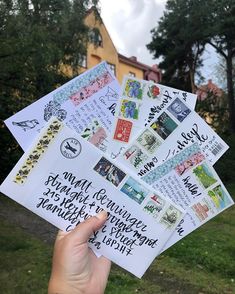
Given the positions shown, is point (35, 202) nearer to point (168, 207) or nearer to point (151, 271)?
point (168, 207)

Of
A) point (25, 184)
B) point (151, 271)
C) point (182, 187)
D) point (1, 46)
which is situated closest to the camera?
point (25, 184)

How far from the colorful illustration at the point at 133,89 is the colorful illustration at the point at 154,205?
0.42 meters

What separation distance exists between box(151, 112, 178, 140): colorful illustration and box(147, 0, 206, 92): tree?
20831 mm

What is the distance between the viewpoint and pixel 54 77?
44.0 ft

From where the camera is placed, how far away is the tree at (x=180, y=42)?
22.8 metres

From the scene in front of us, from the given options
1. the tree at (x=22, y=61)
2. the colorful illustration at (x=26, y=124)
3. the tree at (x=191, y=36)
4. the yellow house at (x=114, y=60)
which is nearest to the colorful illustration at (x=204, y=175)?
the colorful illustration at (x=26, y=124)

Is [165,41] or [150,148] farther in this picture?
[165,41]

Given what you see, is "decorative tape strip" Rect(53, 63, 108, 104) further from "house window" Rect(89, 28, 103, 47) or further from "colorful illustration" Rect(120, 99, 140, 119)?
"house window" Rect(89, 28, 103, 47)

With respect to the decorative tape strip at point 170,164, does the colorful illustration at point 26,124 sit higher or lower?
lower

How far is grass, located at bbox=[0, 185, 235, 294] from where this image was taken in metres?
5.96

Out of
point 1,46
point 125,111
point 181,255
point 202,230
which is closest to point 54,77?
point 1,46

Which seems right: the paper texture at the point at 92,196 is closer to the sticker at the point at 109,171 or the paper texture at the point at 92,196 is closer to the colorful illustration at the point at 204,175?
the sticker at the point at 109,171

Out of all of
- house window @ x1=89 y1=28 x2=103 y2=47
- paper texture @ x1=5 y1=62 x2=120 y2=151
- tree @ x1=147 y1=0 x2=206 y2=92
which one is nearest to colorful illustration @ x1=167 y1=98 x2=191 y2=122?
paper texture @ x1=5 y1=62 x2=120 y2=151

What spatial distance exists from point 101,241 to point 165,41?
948 inches
